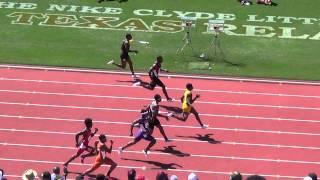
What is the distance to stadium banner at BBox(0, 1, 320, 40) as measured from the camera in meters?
27.9

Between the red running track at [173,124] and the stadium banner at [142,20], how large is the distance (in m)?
4.28

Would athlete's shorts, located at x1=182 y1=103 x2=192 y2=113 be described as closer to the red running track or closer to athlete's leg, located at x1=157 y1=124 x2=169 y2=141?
the red running track

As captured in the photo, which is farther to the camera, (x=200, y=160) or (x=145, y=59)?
(x=145, y=59)

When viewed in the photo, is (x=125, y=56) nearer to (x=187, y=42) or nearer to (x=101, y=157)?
(x=187, y=42)

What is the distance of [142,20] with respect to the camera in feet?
94.3

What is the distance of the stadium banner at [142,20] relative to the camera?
2787cm

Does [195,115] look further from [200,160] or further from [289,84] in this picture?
[289,84]

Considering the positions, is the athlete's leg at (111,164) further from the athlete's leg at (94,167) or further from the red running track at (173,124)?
the red running track at (173,124)

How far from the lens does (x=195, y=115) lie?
20359 millimetres

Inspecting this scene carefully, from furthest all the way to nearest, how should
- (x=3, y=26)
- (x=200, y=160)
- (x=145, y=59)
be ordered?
(x=3, y=26), (x=145, y=59), (x=200, y=160)

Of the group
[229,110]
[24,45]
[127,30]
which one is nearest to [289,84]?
[229,110]

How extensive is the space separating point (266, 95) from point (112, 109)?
4.69 metres

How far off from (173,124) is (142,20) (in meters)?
8.43

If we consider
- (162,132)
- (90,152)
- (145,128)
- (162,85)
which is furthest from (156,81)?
(90,152)
